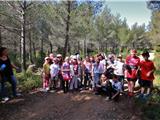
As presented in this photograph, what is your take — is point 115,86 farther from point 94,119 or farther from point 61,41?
point 61,41

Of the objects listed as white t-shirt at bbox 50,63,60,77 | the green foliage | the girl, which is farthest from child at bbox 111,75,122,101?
the green foliage

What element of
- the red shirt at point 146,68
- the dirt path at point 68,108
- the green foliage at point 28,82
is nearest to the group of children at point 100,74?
the red shirt at point 146,68

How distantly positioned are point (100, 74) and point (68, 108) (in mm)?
2771

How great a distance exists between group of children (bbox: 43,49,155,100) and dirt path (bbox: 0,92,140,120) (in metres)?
0.57

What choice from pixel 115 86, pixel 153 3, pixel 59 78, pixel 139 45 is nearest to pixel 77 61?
pixel 59 78

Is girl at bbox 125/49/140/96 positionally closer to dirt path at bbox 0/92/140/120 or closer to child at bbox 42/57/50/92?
dirt path at bbox 0/92/140/120

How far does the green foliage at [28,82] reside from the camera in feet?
49.3

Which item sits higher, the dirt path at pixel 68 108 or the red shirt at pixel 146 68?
the red shirt at pixel 146 68

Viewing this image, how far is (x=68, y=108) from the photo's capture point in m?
11.6

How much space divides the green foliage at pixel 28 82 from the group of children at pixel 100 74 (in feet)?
3.44

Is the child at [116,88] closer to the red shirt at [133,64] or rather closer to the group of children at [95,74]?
the group of children at [95,74]

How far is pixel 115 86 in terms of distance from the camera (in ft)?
40.0

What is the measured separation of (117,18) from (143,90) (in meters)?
53.5

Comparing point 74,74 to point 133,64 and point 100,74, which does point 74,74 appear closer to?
point 100,74
